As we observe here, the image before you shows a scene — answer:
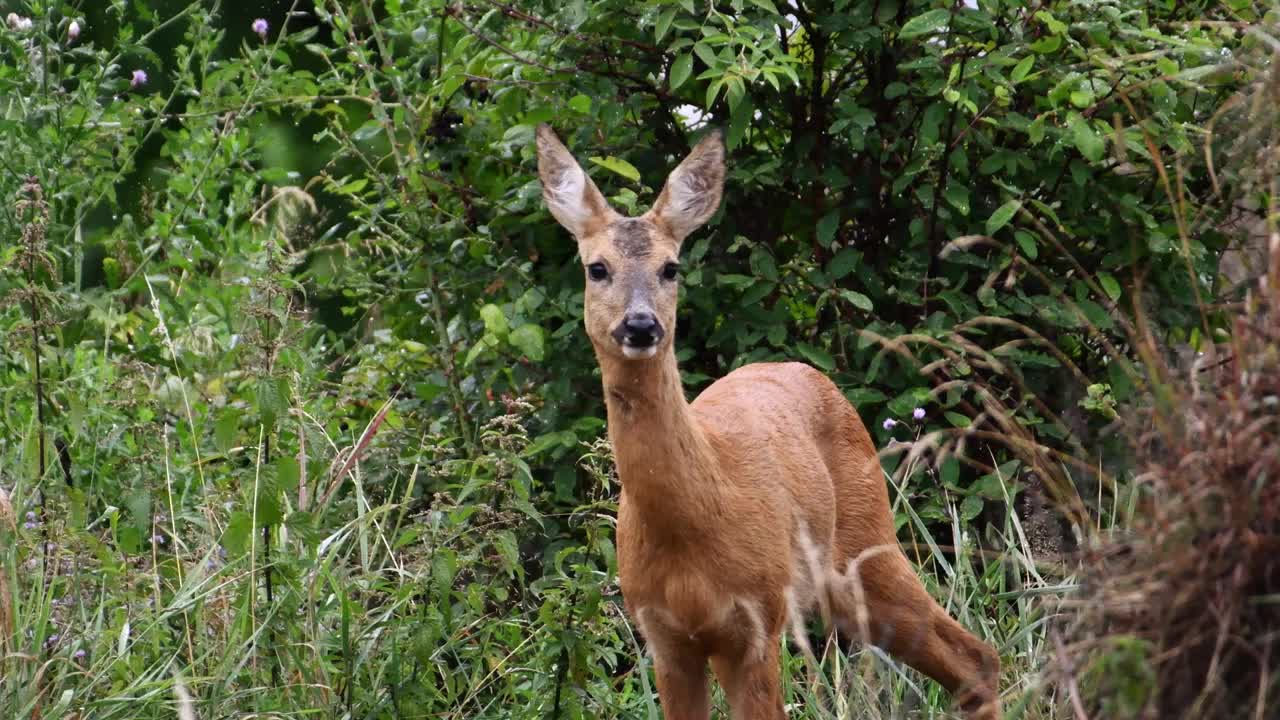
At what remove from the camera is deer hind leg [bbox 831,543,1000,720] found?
5070 millimetres

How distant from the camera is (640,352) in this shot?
175 inches

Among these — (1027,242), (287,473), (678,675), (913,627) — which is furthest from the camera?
(1027,242)

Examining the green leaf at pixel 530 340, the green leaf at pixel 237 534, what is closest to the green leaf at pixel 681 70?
the green leaf at pixel 530 340

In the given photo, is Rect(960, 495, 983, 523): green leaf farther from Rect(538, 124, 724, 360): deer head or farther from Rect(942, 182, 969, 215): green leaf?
Rect(538, 124, 724, 360): deer head

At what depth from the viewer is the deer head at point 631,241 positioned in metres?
4.55

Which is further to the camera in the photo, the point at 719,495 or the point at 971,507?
the point at 971,507

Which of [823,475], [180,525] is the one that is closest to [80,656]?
[180,525]

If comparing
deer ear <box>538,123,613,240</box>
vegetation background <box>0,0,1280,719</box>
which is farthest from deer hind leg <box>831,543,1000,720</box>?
deer ear <box>538,123,613,240</box>

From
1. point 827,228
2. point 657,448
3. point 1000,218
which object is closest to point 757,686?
point 657,448

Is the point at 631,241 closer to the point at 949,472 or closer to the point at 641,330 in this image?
the point at 641,330

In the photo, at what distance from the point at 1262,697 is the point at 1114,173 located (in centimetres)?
350

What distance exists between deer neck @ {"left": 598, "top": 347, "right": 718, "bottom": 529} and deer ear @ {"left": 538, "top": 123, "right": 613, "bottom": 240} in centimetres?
62

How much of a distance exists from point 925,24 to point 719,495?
159 centimetres

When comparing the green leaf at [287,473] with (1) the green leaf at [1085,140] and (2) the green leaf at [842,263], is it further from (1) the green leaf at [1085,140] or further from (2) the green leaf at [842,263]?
(1) the green leaf at [1085,140]
